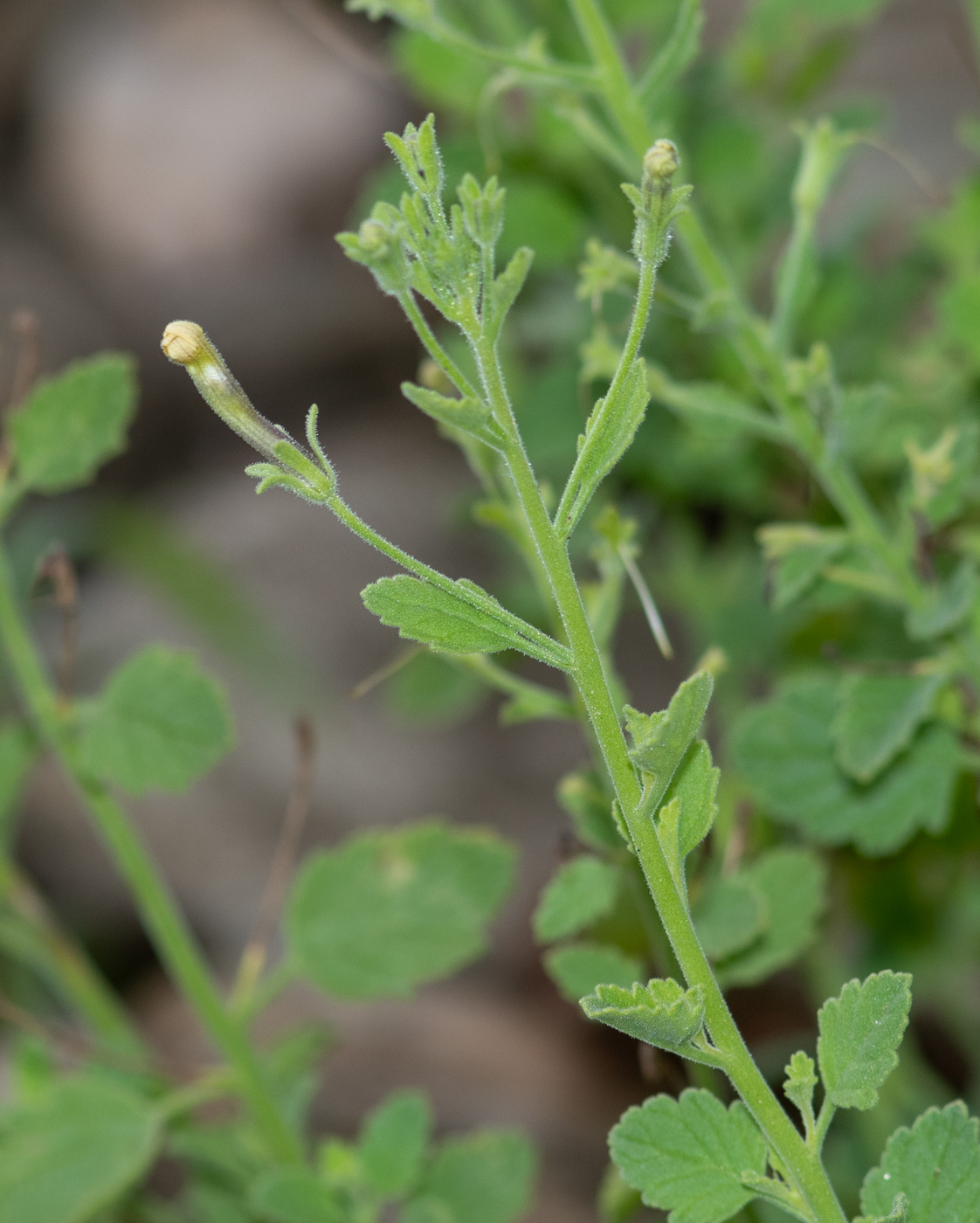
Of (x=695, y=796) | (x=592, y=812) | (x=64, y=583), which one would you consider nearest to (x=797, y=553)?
(x=592, y=812)

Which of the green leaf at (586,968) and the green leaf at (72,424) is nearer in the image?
the green leaf at (586,968)

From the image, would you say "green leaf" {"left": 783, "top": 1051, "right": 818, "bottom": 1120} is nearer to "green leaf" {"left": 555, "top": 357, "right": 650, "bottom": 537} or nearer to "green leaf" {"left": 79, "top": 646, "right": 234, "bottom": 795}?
"green leaf" {"left": 555, "top": 357, "right": 650, "bottom": 537}

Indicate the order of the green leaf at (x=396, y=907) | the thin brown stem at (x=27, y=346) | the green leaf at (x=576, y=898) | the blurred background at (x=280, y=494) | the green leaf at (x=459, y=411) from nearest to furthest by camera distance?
the green leaf at (x=459, y=411) → the green leaf at (x=576, y=898) → the thin brown stem at (x=27, y=346) → the green leaf at (x=396, y=907) → the blurred background at (x=280, y=494)

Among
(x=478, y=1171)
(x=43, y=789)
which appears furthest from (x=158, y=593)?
(x=478, y=1171)

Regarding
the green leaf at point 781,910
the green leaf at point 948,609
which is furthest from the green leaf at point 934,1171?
the green leaf at point 948,609

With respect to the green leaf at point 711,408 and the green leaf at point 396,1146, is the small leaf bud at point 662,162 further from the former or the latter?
the green leaf at point 396,1146

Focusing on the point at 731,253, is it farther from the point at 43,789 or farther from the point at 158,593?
the point at 43,789
